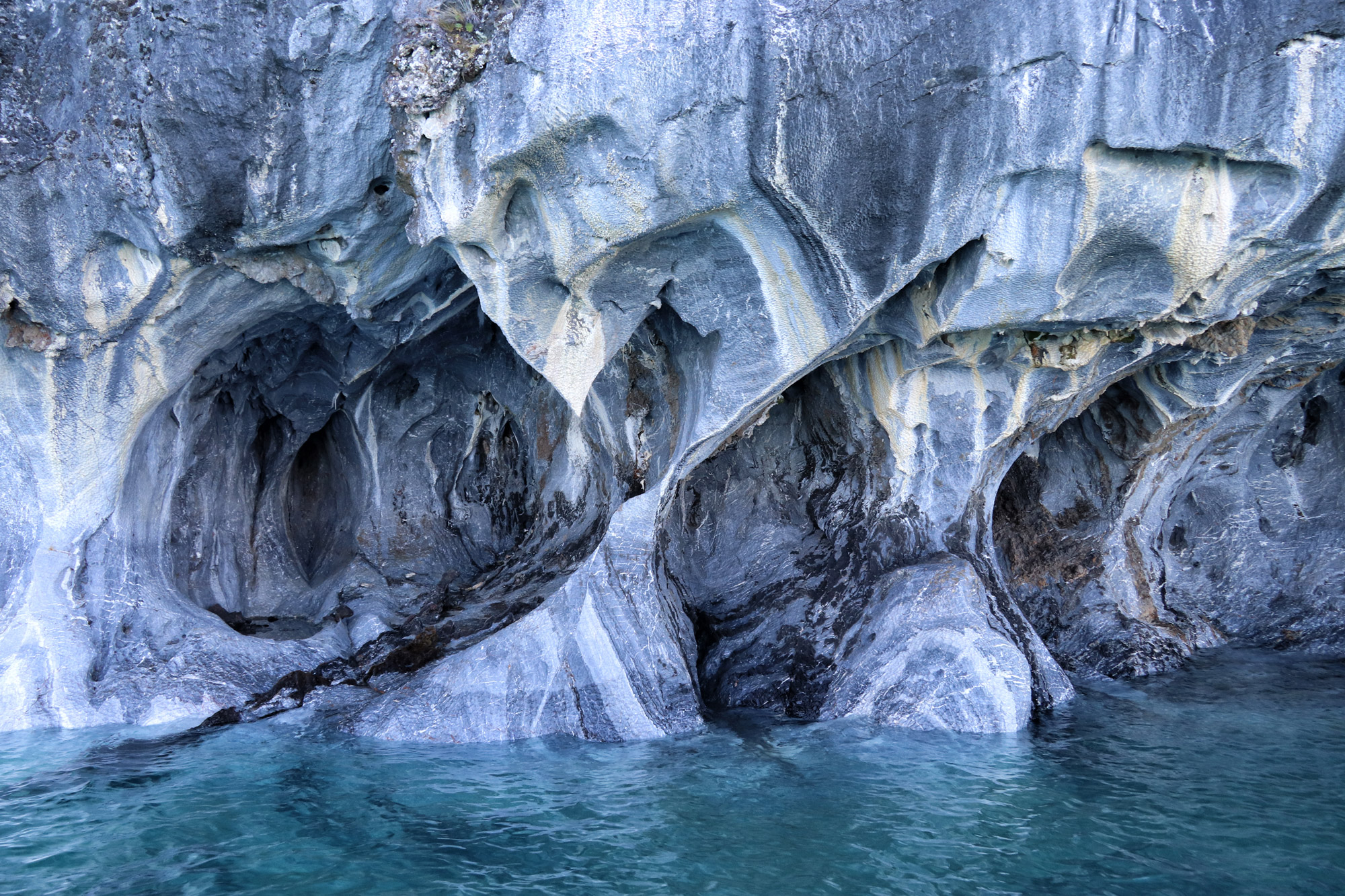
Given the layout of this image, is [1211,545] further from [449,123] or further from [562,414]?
[449,123]

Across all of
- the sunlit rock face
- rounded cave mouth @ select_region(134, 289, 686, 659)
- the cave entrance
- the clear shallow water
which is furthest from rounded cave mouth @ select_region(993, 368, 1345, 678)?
the cave entrance

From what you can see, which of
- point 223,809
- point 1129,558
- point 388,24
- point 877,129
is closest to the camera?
point 223,809

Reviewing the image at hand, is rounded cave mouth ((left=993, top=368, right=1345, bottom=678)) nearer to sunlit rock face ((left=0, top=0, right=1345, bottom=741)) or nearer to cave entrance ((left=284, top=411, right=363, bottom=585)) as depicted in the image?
sunlit rock face ((left=0, top=0, right=1345, bottom=741))

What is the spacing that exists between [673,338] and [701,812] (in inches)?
165

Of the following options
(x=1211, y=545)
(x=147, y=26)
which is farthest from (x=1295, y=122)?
(x=147, y=26)

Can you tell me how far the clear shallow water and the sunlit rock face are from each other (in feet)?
2.03

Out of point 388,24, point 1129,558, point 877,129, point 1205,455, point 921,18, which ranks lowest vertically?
point 1129,558

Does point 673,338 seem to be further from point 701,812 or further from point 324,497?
point 324,497

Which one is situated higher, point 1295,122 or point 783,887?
point 1295,122

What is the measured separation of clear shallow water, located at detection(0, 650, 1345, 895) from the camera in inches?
197

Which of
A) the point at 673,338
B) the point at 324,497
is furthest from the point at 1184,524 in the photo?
the point at 324,497

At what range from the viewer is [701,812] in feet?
19.1

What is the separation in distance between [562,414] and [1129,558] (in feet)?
20.3

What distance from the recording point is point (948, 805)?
589 cm
